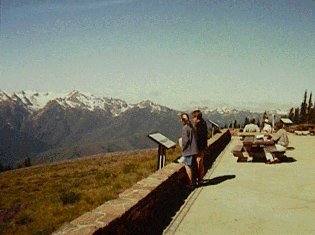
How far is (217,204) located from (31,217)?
9.00 metres

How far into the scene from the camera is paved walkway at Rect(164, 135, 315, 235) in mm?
5855

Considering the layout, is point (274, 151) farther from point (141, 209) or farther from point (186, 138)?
point (141, 209)

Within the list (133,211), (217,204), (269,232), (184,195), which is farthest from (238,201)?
(133,211)

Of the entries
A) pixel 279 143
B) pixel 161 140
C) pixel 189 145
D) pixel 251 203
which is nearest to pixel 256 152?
pixel 279 143

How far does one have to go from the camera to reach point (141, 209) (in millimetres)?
5559

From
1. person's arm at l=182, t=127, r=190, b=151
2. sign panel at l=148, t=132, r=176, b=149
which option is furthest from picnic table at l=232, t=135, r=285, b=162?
person's arm at l=182, t=127, r=190, b=151

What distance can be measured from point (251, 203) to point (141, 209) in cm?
268

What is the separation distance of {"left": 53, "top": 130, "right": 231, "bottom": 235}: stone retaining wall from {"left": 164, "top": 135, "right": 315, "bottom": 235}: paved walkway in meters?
0.28

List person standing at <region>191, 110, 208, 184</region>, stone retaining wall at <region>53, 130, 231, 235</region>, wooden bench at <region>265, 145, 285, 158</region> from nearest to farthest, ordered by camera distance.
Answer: stone retaining wall at <region>53, 130, 231, 235</region> → person standing at <region>191, 110, 208, 184</region> → wooden bench at <region>265, 145, 285, 158</region>

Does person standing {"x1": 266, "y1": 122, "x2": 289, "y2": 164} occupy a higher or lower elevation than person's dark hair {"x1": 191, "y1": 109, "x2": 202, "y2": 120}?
lower

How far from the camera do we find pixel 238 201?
7.32 metres

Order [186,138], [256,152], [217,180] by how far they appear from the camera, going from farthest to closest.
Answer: [256,152], [217,180], [186,138]

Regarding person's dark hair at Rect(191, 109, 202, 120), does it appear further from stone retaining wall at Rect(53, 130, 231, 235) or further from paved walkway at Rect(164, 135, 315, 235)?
paved walkway at Rect(164, 135, 315, 235)

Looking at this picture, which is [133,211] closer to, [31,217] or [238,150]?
[238,150]
